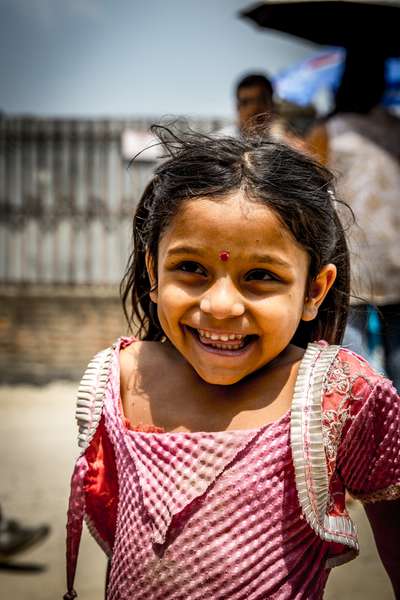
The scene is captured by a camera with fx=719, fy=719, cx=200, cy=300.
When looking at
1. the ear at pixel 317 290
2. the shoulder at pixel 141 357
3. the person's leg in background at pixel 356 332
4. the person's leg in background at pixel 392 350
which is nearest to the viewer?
Result: the ear at pixel 317 290

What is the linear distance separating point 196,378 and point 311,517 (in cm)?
40

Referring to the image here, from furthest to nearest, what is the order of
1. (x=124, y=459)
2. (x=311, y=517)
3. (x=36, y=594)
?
(x=36, y=594), (x=124, y=459), (x=311, y=517)

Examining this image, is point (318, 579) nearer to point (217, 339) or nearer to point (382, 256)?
point (217, 339)

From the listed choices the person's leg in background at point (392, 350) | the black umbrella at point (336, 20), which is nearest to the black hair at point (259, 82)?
the black umbrella at point (336, 20)

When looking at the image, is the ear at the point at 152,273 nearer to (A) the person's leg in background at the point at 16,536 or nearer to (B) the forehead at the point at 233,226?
(B) the forehead at the point at 233,226

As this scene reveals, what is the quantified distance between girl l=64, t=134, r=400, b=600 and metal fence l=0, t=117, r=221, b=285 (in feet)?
20.0

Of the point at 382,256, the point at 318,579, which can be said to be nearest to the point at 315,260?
the point at 318,579

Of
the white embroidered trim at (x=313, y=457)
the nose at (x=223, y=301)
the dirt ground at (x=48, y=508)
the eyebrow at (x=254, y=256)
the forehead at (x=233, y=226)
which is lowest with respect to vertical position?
the dirt ground at (x=48, y=508)

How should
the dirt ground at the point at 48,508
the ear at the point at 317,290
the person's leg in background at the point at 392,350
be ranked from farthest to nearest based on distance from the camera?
1. the dirt ground at the point at 48,508
2. the person's leg in background at the point at 392,350
3. the ear at the point at 317,290

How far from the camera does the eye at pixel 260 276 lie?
140 centimetres

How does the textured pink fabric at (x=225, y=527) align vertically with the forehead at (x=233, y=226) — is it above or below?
below

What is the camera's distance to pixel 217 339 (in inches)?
55.4

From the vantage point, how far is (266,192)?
1410mm

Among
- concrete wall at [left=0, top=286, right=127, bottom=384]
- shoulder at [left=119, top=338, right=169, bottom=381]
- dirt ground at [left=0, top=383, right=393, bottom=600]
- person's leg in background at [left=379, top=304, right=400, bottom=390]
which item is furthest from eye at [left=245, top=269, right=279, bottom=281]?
concrete wall at [left=0, top=286, right=127, bottom=384]
